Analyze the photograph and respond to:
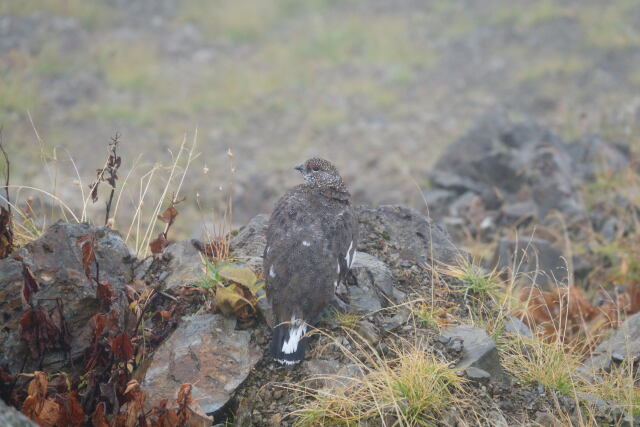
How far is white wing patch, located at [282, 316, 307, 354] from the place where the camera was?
391 cm

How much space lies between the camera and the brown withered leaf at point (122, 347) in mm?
3535

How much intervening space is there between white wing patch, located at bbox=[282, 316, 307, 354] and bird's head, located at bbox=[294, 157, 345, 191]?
112 cm

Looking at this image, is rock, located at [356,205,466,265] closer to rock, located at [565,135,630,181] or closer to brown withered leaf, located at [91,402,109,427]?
brown withered leaf, located at [91,402,109,427]

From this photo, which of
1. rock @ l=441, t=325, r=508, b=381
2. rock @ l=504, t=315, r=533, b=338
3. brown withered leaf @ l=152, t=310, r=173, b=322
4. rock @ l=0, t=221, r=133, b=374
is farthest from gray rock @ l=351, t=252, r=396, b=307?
rock @ l=0, t=221, r=133, b=374

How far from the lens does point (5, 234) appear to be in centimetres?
421

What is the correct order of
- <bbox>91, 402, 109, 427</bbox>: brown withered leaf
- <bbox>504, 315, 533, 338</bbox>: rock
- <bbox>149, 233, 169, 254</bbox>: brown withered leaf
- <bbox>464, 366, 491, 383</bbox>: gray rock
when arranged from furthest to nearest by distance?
<bbox>504, 315, 533, 338</bbox>: rock, <bbox>149, 233, 169, 254</bbox>: brown withered leaf, <bbox>464, 366, 491, 383</bbox>: gray rock, <bbox>91, 402, 109, 427</bbox>: brown withered leaf

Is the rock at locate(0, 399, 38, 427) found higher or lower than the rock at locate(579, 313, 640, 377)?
higher

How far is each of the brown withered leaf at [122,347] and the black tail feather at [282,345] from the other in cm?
83

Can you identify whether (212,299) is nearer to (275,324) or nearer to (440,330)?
(275,324)

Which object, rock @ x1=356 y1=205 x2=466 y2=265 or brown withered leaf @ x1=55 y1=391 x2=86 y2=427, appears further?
rock @ x1=356 y1=205 x2=466 y2=265

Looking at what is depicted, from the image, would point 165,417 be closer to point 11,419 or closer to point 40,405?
point 40,405

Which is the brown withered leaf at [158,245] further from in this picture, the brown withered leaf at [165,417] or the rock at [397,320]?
the rock at [397,320]

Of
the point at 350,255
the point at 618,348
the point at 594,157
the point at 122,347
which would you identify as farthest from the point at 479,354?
the point at 594,157

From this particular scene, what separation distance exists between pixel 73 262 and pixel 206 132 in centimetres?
849
